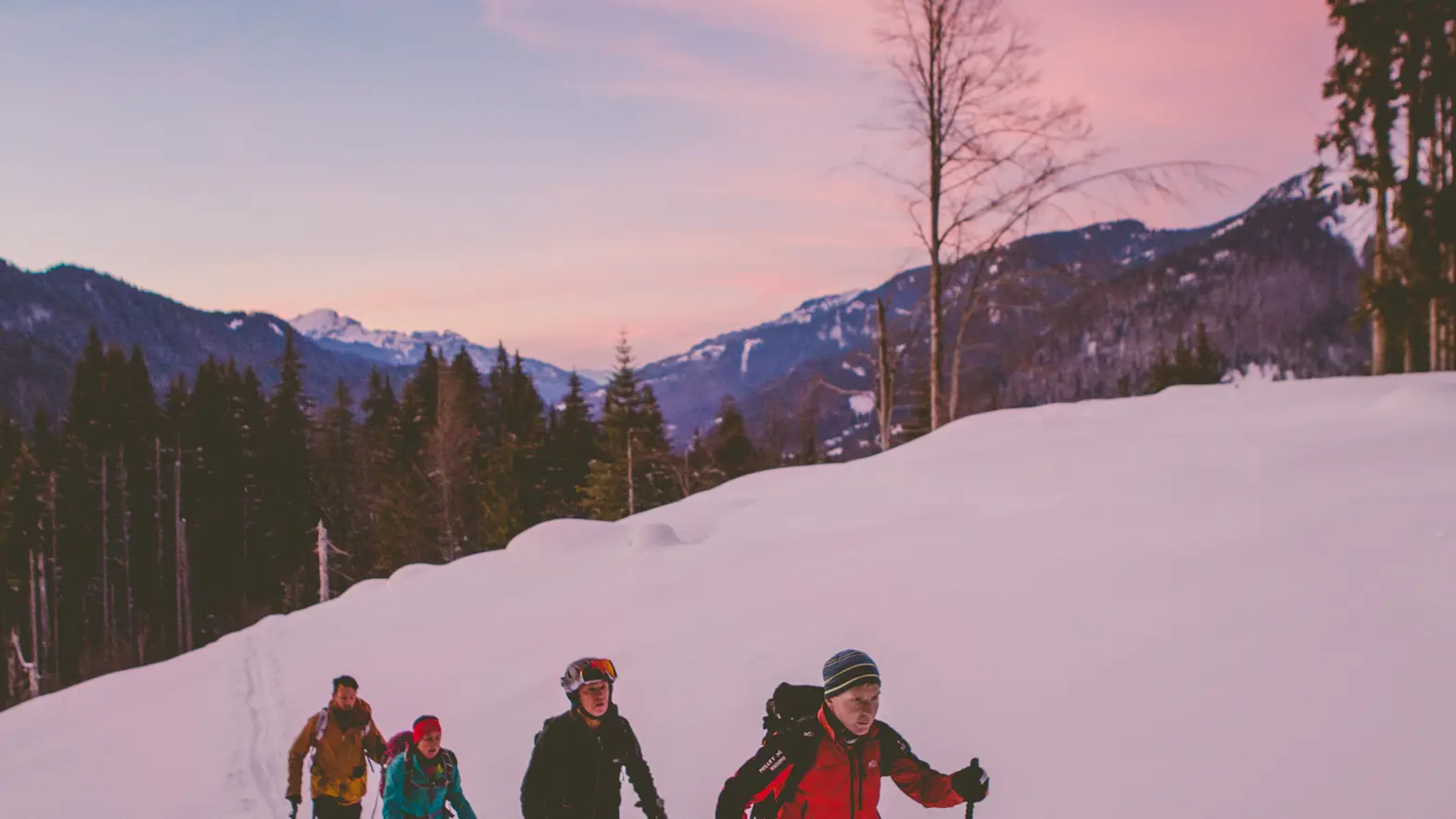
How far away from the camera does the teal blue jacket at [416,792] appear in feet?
17.4

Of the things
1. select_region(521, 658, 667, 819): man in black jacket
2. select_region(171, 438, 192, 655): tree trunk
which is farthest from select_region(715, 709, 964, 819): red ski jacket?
select_region(171, 438, 192, 655): tree trunk

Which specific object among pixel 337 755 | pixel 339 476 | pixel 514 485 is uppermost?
pixel 337 755

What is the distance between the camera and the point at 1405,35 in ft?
59.0

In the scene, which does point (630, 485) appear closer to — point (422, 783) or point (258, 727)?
point (258, 727)

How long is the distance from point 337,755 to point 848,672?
5.55 metres

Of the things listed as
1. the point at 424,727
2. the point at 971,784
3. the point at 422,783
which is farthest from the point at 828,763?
the point at 422,783

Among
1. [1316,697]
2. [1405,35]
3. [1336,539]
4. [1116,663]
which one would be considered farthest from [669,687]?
[1405,35]

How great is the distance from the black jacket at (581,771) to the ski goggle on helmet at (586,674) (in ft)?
0.51

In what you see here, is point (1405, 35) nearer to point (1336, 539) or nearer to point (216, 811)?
point (1336, 539)

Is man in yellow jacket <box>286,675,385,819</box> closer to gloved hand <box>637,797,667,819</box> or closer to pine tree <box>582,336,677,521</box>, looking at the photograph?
gloved hand <box>637,797,667,819</box>

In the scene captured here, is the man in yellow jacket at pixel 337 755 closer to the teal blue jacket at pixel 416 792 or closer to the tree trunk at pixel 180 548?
the teal blue jacket at pixel 416 792

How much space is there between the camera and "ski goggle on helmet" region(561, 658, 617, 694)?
13.8ft

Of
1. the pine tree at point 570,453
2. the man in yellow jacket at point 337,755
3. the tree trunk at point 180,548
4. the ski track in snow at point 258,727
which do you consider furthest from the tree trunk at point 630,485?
the tree trunk at point 180,548

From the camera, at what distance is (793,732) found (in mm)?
3104
